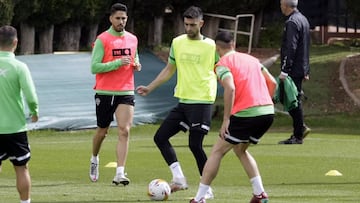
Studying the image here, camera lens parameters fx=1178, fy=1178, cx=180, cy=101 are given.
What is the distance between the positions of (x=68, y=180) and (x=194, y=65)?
2905 mm

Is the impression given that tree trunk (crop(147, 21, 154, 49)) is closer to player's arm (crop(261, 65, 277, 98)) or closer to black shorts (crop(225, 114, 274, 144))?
player's arm (crop(261, 65, 277, 98))

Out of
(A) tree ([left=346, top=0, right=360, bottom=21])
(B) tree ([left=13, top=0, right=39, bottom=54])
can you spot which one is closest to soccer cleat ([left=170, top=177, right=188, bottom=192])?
(B) tree ([left=13, top=0, right=39, bottom=54])

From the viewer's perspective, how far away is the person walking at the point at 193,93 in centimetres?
1314

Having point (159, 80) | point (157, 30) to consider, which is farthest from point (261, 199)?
point (157, 30)

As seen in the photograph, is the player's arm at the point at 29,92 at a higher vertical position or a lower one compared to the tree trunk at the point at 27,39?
higher

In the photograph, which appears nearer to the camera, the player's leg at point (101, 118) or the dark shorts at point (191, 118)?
the dark shorts at point (191, 118)

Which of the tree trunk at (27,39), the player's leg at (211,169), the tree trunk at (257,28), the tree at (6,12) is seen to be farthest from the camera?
the tree trunk at (257,28)

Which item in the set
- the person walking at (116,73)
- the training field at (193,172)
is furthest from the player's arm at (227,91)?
Result: the person walking at (116,73)

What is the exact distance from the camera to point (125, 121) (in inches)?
574

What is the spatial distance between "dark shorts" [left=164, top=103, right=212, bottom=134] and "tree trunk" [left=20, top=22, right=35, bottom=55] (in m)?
18.4

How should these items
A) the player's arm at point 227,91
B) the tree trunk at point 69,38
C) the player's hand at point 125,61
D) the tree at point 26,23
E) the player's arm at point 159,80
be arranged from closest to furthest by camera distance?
the player's arm at point 227,91, the player's arm at point 159,80, the player's hand at point 125,61, the tree at point 26,23, the tree trunk at point 69,38

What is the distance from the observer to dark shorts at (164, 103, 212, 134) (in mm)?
13109

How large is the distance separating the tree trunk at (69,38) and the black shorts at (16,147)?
21982mm

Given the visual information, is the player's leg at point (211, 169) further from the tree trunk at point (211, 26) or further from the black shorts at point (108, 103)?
the tree trunk at point (211, 26)
